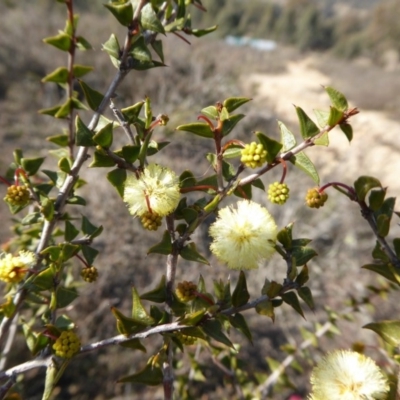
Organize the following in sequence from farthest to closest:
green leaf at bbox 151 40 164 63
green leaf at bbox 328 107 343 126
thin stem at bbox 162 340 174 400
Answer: green leaf at bbox 151 40 164 63 → thin stem at bbox 162 340 174 400 → green leaf at bbox 328 107 343 126

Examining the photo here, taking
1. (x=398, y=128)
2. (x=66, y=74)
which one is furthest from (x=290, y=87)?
(x=66, y=74)

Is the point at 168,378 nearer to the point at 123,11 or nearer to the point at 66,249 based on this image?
the point at 66,249

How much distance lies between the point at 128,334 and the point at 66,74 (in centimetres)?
59

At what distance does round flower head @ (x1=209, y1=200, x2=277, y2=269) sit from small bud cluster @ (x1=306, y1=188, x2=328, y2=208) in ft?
0.24

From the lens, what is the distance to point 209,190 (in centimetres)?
65

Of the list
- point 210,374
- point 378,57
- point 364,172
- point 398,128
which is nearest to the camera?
point 210,374

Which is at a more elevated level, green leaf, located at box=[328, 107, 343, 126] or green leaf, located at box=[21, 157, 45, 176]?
green leaf, located at box=[328, 107, 343, 126]

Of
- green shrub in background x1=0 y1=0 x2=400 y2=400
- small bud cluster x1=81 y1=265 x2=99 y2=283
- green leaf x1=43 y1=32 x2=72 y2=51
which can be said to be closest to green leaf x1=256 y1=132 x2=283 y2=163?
green shrub in background x1=0 y1=0 x2=400 y2=400

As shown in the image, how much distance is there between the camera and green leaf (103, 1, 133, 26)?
622 mm

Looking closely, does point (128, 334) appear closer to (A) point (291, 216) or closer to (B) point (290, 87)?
(A) point (291, 216)

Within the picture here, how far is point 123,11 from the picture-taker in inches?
24.9

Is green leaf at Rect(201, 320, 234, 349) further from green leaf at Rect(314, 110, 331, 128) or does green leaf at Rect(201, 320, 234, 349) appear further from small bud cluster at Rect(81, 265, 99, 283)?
green leaf at Rect(314, 110, 331, 128)

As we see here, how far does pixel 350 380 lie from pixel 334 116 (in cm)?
42

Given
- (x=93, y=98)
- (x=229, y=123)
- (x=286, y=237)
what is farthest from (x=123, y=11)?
(x=286, y=237)
